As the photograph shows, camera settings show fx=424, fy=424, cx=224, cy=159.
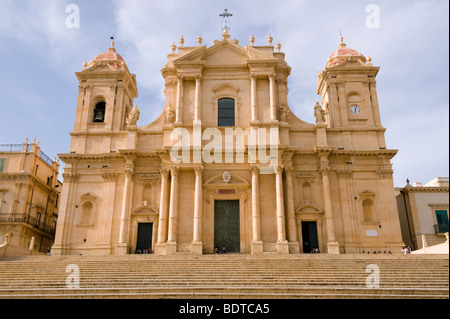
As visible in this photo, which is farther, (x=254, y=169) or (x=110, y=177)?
(x=110, y=177)

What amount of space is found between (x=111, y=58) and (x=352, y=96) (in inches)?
706

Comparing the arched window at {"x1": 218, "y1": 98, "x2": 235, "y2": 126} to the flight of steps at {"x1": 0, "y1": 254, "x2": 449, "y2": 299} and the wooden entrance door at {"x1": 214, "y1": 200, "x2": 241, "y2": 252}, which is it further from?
the flight of steps at {"x1": 0, "y1": 254, "x2": 449, "y2": 299}

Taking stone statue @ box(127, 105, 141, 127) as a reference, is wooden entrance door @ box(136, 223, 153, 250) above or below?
below

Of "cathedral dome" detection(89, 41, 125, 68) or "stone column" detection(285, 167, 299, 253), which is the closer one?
"stone column" detection(285, 167, 299, 253)

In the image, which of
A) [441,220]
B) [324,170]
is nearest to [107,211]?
[324,170]

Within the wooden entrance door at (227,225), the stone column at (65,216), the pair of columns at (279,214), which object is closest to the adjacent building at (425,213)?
the pair of columns at (279,214)

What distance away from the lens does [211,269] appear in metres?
18.8

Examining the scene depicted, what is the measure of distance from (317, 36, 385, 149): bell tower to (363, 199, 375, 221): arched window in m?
4.43

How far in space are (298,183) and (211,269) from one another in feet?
35.0

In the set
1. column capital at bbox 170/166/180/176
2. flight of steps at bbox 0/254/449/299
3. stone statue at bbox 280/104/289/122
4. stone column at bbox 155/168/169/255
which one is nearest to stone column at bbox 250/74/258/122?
stone statue at bbox 280/104/289/122

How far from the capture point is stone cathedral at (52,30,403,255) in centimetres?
2627

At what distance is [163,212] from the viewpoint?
86.3 feet

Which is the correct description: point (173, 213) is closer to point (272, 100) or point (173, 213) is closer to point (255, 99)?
point (255, 99)

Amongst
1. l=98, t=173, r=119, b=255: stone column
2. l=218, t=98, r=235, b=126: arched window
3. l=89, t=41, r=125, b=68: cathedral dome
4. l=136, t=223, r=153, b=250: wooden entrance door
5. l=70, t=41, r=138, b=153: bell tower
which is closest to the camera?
l=98, t=173, r=119, b=255: stone column
